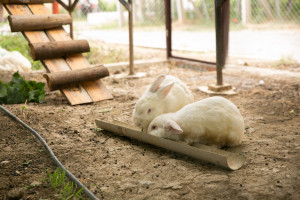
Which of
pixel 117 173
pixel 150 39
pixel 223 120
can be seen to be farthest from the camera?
pixel 150 39

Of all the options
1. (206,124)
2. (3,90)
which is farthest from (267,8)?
(3,90)

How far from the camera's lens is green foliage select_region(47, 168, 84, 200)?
2204mm

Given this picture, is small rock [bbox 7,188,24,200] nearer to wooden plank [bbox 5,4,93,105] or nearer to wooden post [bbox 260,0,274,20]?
wooden plank [bbox 5,4,93,105]

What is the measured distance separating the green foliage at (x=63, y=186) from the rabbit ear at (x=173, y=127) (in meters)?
0.86

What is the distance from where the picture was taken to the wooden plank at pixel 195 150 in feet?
8.52

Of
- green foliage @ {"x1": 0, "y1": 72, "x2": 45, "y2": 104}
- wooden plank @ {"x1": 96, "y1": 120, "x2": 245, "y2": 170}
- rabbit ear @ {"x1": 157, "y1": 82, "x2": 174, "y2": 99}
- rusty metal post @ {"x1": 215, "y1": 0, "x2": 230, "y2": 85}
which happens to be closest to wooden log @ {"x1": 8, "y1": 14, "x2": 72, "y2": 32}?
green foliage @ {"x1": 0, "y1": 72, "x2": 45, "y2": 104}

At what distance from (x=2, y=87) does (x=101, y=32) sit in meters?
8.69

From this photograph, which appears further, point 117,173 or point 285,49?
point 285,49

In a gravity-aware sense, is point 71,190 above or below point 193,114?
below

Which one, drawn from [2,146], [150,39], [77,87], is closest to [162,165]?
[2,146]

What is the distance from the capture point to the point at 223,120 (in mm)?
2895

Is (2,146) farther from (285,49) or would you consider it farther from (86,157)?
(285,49)

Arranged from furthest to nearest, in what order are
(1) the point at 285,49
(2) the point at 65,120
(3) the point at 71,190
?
1. (1) the point at 285,49
2. (2) the point at 65,120
3. (3) the point at 71,190

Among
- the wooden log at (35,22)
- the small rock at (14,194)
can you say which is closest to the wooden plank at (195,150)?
the small rock at (14,194)
